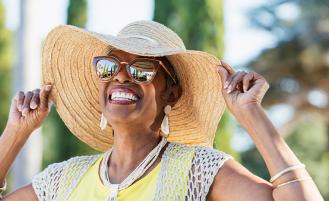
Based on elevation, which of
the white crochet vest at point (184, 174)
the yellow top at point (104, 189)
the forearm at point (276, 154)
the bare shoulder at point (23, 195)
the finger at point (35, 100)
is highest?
the forearm at point (276, 154)

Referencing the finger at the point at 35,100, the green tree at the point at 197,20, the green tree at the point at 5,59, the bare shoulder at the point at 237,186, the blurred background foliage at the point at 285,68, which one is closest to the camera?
the bare shoulder at the point at 237,186

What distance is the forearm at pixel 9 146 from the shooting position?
3773 mm

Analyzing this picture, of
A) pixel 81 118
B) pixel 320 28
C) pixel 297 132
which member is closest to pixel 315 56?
pixel 320 28

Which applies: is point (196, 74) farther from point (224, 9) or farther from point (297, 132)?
point (297, 132)

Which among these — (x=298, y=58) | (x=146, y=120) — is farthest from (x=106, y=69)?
(x=298, y=58)

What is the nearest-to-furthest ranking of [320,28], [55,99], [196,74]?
[196,74], [55,99], [320,28]

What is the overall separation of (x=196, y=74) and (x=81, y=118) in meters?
0.60

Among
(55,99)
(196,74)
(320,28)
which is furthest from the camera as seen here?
(320,28)

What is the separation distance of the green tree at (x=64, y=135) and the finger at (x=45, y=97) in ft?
37.1

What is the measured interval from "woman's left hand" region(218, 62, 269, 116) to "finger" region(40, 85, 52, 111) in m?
0.88

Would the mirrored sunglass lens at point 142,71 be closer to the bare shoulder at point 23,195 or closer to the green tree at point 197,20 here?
the bare shoulder at point 23,195

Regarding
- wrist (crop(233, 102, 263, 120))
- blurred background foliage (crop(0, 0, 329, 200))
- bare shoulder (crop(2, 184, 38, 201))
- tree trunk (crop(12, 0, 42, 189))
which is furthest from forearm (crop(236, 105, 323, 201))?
blurred background foliage (crop(0, 0, 329, 200))

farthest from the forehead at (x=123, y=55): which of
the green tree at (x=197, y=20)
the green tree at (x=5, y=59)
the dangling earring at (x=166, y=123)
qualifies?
the green tree at (x=5, y=59)

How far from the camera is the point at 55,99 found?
394 cm
